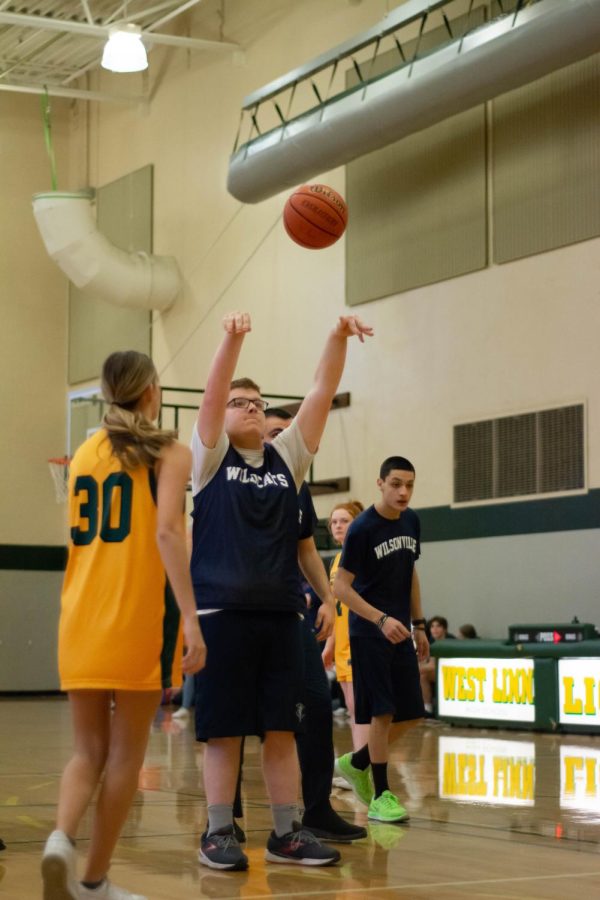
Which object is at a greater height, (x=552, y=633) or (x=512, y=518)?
(x=512, y=518)

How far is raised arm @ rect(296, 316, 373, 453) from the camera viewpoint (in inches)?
215

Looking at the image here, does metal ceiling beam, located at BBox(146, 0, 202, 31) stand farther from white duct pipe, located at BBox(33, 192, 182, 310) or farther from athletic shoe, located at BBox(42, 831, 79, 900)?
athletic shoe, located at BBox(42, 831, 79, 900)

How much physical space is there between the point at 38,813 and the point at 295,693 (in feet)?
7.97

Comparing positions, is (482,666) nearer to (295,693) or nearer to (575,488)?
(575,488)

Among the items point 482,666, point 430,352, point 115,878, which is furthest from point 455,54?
point 115,878

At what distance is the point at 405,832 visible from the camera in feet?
20.5

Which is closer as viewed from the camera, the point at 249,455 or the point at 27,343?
the point at 249,455

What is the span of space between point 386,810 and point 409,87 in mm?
11073

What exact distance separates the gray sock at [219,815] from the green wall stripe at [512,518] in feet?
34.6

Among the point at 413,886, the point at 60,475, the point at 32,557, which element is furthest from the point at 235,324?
the point at 32,557

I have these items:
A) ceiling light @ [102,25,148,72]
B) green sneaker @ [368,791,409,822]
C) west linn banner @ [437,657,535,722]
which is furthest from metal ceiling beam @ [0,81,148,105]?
green sneaker @ [368,791,409,822]

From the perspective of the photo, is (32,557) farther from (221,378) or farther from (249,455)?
(221,378)

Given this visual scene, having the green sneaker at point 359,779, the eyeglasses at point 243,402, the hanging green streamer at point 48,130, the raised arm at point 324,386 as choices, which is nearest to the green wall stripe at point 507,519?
the green sneaker at point 359,779

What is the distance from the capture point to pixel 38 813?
274 inches
